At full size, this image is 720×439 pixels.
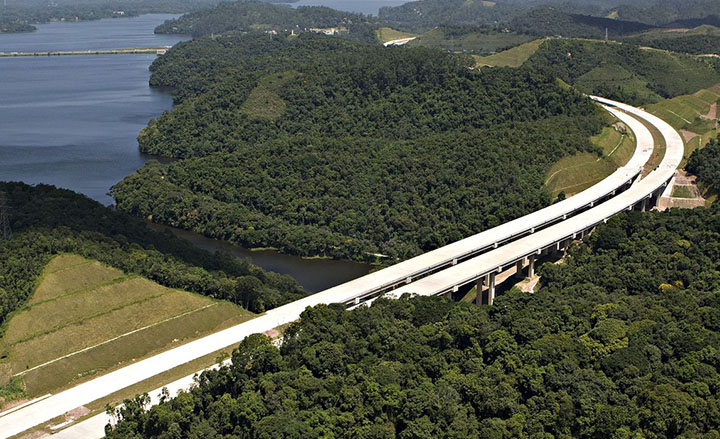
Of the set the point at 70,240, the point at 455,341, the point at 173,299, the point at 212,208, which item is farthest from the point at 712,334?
the point at 212,208

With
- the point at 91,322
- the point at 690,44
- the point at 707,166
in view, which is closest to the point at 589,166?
the point at 707,166

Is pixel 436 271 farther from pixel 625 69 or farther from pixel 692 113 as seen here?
pixel 625 69

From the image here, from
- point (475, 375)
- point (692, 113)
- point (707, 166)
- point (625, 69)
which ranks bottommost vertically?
point (692, 113)

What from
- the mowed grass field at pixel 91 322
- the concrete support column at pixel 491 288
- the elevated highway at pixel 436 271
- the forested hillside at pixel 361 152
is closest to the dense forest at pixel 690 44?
the forested hillside at pixel 361 152

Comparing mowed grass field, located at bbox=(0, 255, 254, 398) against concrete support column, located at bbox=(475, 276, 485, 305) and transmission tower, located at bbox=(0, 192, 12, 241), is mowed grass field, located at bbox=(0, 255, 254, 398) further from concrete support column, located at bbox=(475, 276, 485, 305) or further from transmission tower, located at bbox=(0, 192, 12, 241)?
concrete support column, located at bbox=(475, 276, 485, 305)

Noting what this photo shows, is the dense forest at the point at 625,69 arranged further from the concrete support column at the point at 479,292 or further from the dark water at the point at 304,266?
the concrete support column at the point at 479,292

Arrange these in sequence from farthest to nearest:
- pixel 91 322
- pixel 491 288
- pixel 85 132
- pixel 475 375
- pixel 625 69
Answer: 1. pixel 625 69
2. pixel 85 132
3. pixel 491 288
4. pixel 91 322
5. pixel 475 375

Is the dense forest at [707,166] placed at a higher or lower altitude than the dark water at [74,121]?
higher
